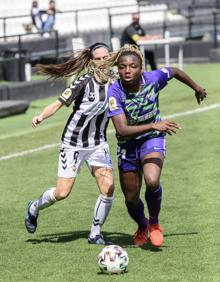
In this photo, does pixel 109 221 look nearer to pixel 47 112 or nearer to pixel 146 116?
pixel 47 112

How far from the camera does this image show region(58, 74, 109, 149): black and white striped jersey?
29.2ft

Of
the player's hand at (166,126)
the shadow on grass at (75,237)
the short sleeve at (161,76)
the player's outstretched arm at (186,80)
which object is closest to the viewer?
the player's hand at (166,126)

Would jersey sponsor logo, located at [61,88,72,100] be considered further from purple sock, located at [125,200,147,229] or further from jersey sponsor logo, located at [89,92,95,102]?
purple sock, located at [125,200,147,229]

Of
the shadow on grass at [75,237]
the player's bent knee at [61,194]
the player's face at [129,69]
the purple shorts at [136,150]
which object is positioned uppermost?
the player's face at [129,69]

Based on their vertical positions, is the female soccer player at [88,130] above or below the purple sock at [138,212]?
above

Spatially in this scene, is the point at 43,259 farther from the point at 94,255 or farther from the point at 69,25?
the point at 69,25

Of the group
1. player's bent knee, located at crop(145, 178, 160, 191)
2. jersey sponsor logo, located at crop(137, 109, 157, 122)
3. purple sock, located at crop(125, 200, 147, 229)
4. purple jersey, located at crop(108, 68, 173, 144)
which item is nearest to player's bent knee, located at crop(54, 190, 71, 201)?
purple sock, located at crop(125, 200, 147, 229)

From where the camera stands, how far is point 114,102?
8.37 metres

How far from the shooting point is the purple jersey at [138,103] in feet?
27.5

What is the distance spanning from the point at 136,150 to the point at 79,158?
67 centimetres

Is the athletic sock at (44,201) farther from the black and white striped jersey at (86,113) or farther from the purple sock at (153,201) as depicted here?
the purple sock at (153,201)

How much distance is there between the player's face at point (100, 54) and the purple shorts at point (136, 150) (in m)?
0.84

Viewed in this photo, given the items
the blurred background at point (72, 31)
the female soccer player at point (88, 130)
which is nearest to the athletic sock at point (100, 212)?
the female soccer player at point (88, 130)

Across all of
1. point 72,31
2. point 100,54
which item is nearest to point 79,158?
point 100,54
